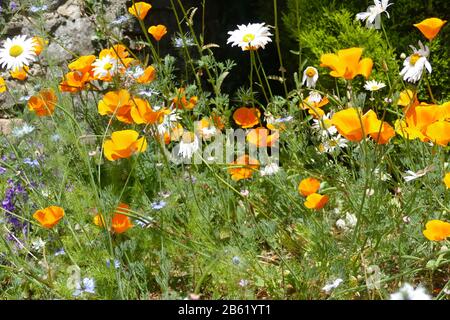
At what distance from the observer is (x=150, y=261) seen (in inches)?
99.3

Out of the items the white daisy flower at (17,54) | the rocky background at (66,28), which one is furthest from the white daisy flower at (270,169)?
the rocky background at (66,28)

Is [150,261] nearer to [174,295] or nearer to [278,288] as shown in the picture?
[278,288]

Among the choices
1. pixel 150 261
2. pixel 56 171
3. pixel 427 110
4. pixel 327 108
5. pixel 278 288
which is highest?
pixel 327 108

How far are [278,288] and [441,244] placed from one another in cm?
53

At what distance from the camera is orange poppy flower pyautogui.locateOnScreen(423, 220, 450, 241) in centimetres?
190

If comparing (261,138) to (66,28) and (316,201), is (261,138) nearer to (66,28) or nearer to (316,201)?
(316,201)

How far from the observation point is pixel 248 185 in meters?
2.83

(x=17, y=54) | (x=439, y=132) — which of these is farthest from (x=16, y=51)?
(x=439, y=132)

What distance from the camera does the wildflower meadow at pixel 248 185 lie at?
2143 millimetres

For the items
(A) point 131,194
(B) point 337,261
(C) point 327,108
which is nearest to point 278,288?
(B) point 337,261

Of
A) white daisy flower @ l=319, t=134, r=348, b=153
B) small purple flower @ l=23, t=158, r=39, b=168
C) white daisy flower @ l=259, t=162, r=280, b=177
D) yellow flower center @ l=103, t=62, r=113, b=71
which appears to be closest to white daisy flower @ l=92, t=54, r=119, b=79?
yellow flower center @ l=103, t=62, r=113, b=71

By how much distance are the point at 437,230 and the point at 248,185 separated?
1.04m

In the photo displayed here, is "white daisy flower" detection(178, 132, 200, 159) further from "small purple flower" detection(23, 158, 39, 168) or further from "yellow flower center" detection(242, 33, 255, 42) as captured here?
"small purple flower" detection(23, 158, 39, 168)

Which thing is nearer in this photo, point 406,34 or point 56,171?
point 406,34
